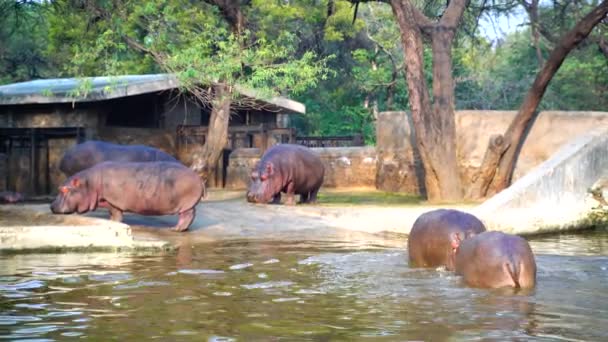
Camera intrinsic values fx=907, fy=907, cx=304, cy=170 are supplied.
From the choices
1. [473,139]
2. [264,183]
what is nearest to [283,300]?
[264,183]

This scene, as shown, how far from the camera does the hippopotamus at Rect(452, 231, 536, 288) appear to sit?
7.26m

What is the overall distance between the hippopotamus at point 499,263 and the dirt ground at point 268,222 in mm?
3650

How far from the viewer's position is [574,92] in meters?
31.0

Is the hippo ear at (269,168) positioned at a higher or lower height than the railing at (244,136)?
lower

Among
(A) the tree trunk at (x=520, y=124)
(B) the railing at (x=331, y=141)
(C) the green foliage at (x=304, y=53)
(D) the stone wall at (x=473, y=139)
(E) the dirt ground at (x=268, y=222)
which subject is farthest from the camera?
(B) the railing at (x=331, y=141)

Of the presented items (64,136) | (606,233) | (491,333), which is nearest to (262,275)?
(491,333)

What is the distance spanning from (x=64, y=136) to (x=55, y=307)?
13310mm

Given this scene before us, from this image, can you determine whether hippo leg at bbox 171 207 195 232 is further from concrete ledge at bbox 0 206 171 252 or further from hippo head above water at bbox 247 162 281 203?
hippo head above water at bbox 247 162 281 203

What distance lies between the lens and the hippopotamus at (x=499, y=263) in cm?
726

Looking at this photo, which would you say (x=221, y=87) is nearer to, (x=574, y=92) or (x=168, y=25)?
(x=168, y=25)

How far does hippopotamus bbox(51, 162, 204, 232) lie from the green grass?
5.03 m

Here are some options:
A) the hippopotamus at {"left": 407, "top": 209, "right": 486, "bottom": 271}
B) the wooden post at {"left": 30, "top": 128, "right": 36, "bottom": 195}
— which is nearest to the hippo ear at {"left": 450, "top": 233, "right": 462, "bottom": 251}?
the hippopotamus at {"left": 407, "top": 209, "right": 486, "bottom": 271}

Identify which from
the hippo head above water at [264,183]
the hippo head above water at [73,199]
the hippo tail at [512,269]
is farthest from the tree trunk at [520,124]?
the hippo tail at [512,269]

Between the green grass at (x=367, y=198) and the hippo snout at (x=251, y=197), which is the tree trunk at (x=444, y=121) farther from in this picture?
the hippo snout at (x=251, y=197)
